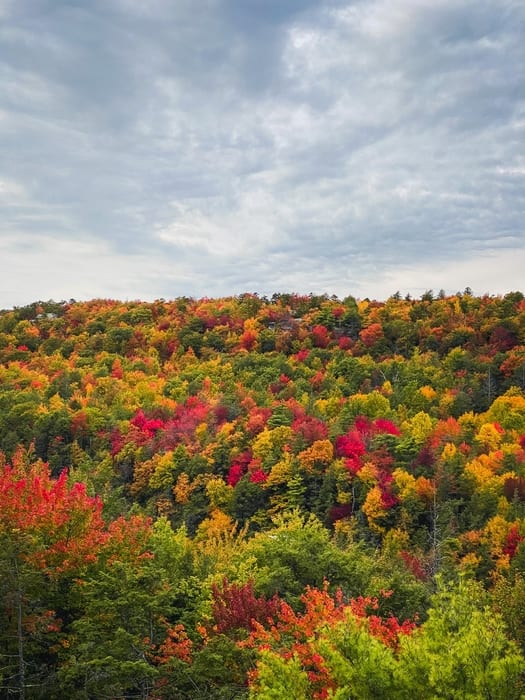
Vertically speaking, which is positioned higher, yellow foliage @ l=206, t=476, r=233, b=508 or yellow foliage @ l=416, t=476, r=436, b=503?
yellow foliage @ l=416, t=476, r=436, b=503

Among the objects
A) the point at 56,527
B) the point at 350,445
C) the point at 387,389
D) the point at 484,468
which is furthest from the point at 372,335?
the point at 56,527

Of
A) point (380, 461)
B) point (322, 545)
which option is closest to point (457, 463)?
point (380, 461)

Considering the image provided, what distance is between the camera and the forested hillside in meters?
14.3

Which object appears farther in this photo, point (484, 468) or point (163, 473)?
point (163, 473)

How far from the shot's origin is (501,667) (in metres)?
9.27

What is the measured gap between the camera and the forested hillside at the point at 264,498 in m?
14.3

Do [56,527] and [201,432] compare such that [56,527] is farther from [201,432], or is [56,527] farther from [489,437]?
[489,437]

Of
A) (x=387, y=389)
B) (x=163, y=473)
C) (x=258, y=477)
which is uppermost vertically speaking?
(x=387, y=389)

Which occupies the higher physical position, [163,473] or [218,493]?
[163,473]

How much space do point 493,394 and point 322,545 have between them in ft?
203

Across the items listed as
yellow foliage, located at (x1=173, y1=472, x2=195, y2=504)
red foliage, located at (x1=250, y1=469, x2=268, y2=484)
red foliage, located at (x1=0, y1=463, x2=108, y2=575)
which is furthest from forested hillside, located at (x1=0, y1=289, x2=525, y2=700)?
red foliage, located at (x1=250, y1=469, x2=268, y2=484)

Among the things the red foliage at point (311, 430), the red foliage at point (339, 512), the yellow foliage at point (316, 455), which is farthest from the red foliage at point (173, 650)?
the red foliage at point (311, 430)

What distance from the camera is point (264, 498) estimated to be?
61.4 meters

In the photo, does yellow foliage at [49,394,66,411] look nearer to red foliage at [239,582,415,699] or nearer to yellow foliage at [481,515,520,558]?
yellow foliage at [481,515,520,558]
